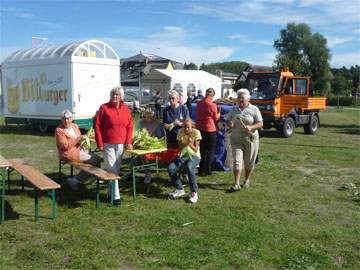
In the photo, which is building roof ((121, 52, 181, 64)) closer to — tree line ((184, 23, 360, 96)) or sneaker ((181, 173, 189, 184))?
tree line ((184, 23, 360, 96))

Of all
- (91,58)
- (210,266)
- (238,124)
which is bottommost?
(210,266)

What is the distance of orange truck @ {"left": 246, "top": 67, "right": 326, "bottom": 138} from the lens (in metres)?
14.7

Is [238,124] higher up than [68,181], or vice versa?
[238,124]

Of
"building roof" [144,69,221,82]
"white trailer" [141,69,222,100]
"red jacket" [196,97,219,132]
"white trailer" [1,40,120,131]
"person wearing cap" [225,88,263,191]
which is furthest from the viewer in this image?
"building roof" [144,69,221,82]

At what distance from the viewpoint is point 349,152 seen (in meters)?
11.5

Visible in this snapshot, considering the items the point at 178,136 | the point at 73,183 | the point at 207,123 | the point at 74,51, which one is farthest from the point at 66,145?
the point at 74,51

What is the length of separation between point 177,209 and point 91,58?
9.25 metres

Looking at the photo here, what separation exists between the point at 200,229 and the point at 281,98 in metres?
10.6

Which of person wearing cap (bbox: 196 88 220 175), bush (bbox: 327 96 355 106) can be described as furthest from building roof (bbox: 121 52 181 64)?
person wearing cap (bbox: 196 88 220 175)

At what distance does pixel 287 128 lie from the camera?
49.0ft

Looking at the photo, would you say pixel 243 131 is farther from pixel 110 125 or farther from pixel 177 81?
pixel 177 81

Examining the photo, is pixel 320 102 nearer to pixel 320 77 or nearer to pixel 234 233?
pixel 234 233

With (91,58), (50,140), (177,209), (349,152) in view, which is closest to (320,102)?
(349,152)

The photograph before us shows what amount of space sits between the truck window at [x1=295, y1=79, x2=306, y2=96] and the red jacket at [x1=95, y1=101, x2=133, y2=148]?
34.6ft
